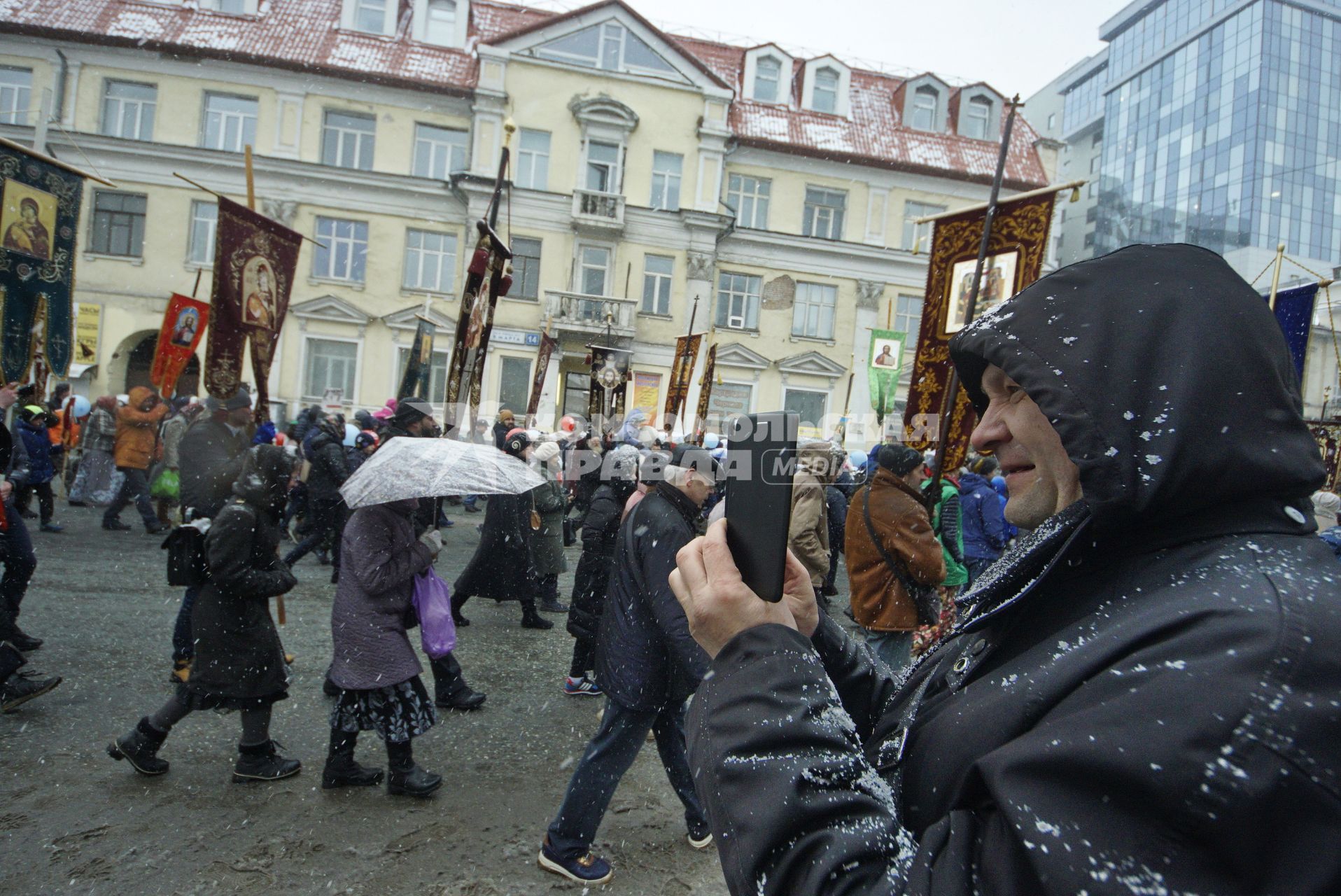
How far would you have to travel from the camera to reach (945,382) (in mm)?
6809

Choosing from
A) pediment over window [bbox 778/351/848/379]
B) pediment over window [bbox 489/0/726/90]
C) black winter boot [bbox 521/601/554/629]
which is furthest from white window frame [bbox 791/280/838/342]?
black winter boot [bbox 521/601/554/629]

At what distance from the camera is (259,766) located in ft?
12.6

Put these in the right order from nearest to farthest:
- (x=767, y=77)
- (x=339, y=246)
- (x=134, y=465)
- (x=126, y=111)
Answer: (x=134, y=465), (x=126, y=111), (x=339, y=246), (x=767, y=77)

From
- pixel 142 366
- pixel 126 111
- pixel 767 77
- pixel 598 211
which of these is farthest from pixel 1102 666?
pixel 767 77

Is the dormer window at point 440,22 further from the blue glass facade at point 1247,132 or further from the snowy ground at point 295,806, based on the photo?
the blue glass facade at point 1247,132

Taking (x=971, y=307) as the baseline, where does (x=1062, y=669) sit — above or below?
below

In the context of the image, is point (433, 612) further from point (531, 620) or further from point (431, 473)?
point (531, 620)

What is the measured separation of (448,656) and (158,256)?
24.1 metres

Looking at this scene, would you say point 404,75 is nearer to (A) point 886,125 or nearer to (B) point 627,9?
(B) point 627,9

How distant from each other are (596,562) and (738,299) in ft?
72.7

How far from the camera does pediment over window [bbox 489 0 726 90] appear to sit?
24.4m

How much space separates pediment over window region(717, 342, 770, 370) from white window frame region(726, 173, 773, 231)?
14.4ft

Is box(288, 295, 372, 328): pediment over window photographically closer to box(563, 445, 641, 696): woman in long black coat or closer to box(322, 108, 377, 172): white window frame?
box(322, 108, 377, 172): white window frame

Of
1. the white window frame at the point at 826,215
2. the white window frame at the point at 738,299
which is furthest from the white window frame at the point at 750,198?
the white window frame at the point at 738,299
